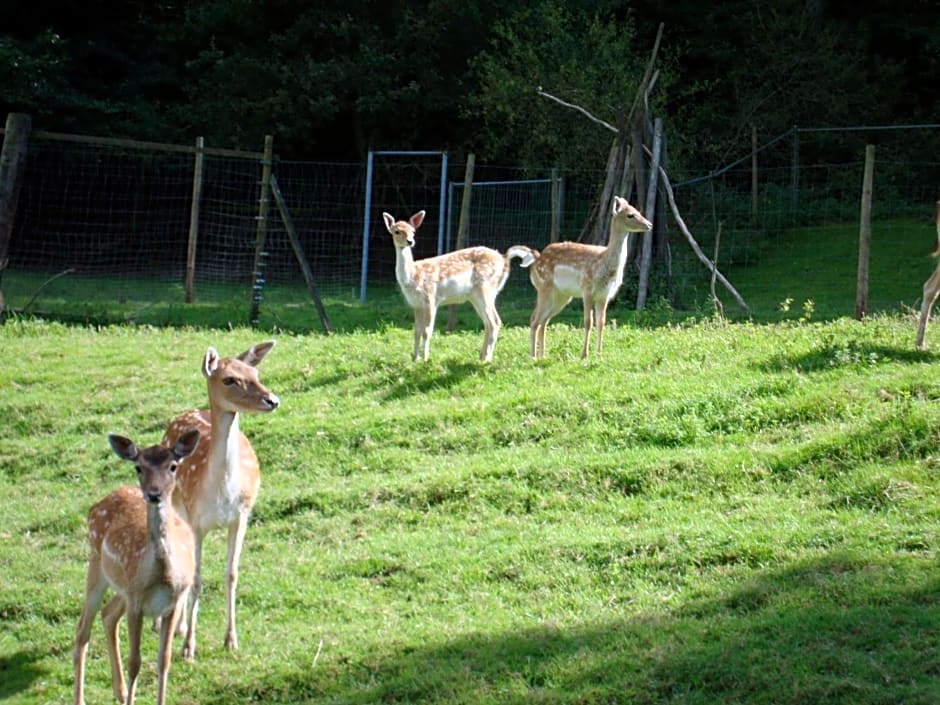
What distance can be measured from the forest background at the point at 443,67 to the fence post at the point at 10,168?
10.3 metres

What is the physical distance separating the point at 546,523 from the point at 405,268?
5.08 m

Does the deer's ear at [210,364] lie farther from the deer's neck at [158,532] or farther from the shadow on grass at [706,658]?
the shadow on grass at [706,658]

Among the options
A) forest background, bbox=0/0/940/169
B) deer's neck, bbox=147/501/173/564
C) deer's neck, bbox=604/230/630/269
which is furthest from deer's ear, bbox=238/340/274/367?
forest background, bbox=0/0/940/169

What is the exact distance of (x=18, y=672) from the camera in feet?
21.6

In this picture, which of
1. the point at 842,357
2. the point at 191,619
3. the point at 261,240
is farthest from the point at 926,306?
the point at 261,240

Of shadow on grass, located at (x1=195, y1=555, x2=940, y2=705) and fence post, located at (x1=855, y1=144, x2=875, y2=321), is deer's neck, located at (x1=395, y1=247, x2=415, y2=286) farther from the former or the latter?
shadow on grass, located at (x1=195, y1=555, x2=940, y2=705)

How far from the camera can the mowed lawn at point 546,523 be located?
5875 mm

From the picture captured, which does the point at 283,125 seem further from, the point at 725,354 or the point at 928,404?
the point at 928,404

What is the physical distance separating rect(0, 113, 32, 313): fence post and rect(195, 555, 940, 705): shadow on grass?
395 inches

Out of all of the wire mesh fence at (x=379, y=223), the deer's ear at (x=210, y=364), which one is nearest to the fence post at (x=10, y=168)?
the wire mesh fence at (x=379, y=223)

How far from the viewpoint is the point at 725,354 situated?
A: 1086 cm

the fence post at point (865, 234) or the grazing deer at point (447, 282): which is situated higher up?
the fence post at point (865, 234)

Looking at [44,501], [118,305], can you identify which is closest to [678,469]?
[44,501]

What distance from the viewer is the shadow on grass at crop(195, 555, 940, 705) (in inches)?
215
